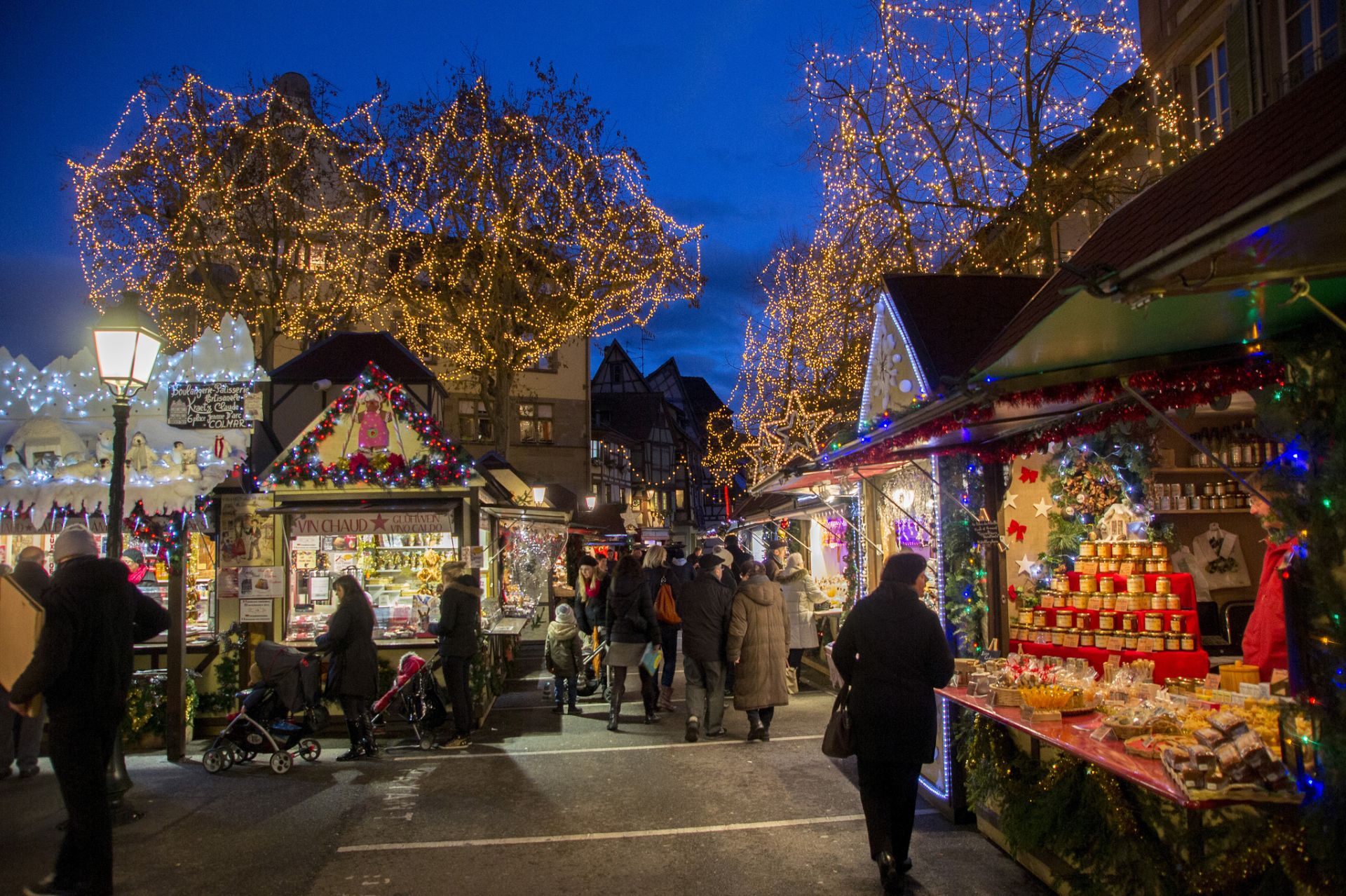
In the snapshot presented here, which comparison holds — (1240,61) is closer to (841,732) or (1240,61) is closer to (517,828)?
(841,732)

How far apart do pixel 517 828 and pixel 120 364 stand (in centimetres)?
491

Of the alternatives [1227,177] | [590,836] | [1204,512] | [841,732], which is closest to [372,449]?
[590,836]

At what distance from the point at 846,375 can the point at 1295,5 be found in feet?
51.6

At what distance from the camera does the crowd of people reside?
5199 millimetres

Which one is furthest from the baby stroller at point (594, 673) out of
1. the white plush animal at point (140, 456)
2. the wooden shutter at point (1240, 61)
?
the wooden shutter at point (1240, 61)

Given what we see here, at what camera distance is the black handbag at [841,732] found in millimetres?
5590

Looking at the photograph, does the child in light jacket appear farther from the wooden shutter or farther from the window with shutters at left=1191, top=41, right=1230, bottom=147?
the window with shutters at left=1191, top=41, right=1230, bottom=147

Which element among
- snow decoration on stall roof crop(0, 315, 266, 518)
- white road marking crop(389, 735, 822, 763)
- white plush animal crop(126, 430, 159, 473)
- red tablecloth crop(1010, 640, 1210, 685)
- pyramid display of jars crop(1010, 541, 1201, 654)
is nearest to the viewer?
red tablecloth crop(1010, 640, 1210, 685)

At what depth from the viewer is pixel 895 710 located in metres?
5.17

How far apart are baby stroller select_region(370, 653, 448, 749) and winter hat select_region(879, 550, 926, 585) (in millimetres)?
6006

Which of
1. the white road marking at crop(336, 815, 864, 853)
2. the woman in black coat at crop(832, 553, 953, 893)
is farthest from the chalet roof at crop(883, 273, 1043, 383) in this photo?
the white road marking at crop(336, 815, 864, 853)

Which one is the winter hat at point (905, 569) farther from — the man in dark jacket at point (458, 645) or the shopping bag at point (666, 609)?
the shopping bag at point (666, 609)

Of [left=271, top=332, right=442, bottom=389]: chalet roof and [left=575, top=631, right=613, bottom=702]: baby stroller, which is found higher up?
[left=271, top=332, right=442, bottom=389]: chalet roof

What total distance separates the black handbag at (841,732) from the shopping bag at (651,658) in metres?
5.18
